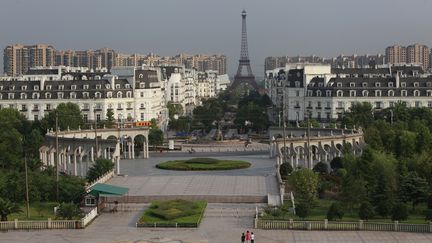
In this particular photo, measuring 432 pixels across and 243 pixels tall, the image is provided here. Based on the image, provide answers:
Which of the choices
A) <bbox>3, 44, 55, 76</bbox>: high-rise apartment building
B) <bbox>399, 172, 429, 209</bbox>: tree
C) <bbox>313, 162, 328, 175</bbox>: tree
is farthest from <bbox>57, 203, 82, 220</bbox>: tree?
<bbox>3, 44, 55, 76</bbox>: high-rise apartment building

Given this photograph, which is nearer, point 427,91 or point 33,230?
point 33,230

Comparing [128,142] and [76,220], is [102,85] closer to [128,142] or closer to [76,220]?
[128,142]

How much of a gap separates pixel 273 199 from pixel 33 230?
16.3 metres

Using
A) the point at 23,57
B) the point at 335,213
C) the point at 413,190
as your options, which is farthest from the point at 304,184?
the point at 23,57

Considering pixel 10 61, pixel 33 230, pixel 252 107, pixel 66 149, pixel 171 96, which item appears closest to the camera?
pixel 33 230

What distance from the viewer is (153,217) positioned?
142ft

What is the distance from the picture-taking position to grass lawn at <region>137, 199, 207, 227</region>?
41.8 m

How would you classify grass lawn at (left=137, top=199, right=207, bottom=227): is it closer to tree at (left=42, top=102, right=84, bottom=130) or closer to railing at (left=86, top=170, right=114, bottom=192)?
railing at (left=86, top=170, right=114, bottom=192)

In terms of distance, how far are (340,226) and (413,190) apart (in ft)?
22.4

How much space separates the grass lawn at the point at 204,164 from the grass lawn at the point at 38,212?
2058 cm

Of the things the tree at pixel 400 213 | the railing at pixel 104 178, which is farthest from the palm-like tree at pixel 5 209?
the tree at pixel 400 213

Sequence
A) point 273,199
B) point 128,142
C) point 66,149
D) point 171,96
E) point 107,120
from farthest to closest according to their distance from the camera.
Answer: point 171,96
point 107,120
point 128,142
point 66,149
point 273,199

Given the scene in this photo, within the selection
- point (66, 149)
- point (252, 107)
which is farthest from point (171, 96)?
point (66, 149)

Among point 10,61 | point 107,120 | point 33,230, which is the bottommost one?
point 33,230
